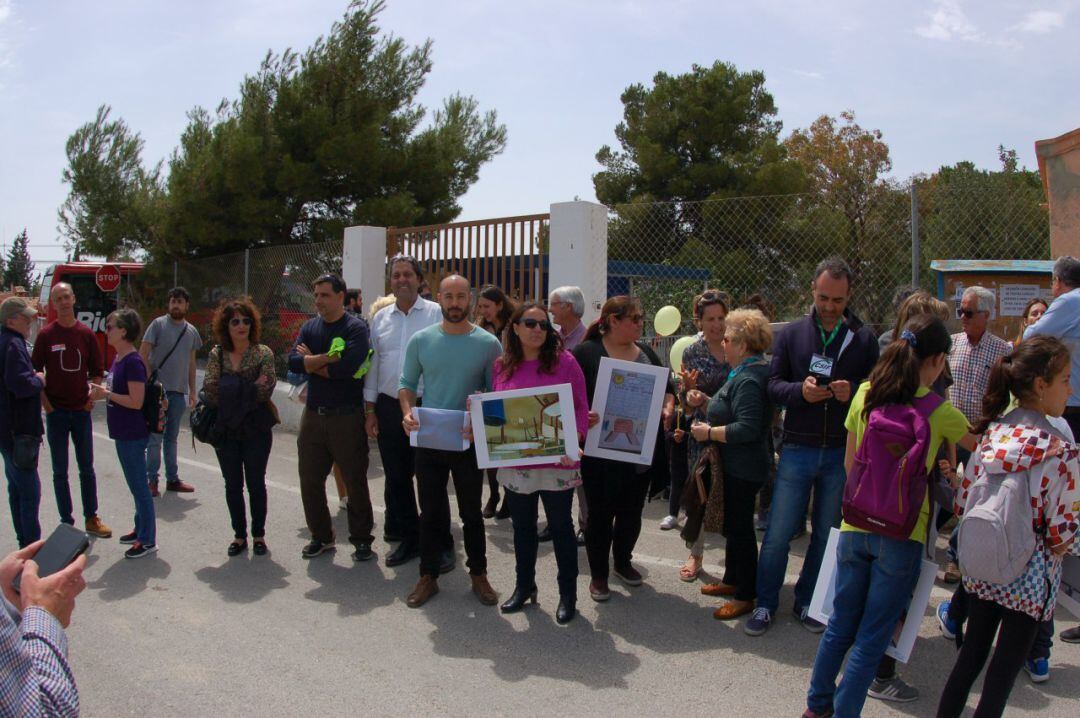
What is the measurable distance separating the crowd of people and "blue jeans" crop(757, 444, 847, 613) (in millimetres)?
12

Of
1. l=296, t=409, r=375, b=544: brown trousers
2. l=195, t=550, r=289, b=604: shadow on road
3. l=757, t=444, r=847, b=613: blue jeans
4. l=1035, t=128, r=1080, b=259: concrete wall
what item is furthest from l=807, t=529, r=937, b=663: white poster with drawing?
l=1035, t=128, r=1080, b=259: concrete wall

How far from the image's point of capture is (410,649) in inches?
172

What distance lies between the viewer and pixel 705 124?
879 inches

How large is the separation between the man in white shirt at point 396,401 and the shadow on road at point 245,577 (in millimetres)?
800

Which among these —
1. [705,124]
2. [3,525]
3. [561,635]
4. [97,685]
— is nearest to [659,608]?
[561,635]

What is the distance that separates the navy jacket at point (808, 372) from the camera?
4.33 metres

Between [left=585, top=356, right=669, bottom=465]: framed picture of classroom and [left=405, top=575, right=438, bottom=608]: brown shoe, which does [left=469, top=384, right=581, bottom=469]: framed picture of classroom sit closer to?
[left=585, top=356, right=669, bottom=465]: framed picture of classroom

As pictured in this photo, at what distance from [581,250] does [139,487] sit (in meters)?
4.66

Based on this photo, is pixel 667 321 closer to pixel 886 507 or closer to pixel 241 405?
pixel 241 405

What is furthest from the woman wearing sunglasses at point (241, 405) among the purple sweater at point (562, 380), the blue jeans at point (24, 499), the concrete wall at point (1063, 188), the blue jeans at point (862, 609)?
the concrete wall at point (1063, 188)

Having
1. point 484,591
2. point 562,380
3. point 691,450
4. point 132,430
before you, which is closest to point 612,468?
point 562,380

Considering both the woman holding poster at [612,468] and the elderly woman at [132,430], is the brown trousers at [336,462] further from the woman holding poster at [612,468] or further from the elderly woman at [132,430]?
the woman holding poster at [612,468]

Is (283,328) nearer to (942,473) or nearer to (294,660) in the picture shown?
(294,660)

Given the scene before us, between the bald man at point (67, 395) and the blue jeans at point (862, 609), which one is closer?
the blue jeans at point (862, 609)
